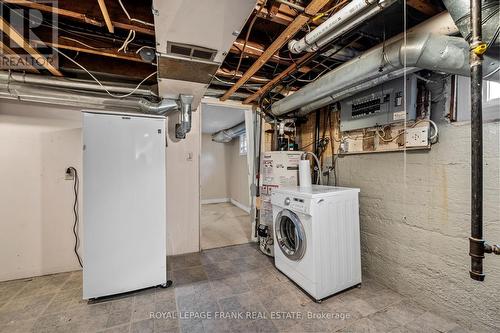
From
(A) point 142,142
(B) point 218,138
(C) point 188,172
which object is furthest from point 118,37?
(B) point 218,138

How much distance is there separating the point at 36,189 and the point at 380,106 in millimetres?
3731

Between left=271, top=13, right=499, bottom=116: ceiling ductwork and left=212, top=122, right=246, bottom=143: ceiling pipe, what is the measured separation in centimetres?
321

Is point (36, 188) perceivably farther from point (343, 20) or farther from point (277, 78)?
point (343, 20)

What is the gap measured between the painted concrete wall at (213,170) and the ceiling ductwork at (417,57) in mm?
5158

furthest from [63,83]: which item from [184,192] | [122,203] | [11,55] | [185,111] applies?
[184,192]

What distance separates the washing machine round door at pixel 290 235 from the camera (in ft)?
6.48

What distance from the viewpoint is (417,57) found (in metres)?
1.32

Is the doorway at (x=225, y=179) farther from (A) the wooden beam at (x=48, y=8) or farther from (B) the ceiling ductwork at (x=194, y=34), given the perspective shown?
(A) the wooden beam at (x=48, y=8)

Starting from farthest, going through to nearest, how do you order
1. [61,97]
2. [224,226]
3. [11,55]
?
[224,226] → [61,97] → [11,55]

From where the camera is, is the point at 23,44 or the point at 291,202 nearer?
the point at 23,44

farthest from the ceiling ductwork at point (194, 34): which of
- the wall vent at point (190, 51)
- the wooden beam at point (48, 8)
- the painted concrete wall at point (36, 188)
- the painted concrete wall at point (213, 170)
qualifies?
the painted concrete wall at point (213, 170)

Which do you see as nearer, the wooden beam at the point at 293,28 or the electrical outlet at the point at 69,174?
the wooden beam at the point at 293,28

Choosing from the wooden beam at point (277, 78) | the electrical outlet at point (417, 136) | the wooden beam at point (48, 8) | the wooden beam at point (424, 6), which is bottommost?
the electrical outlet at point (417, 136)

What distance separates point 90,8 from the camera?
1.42 m
